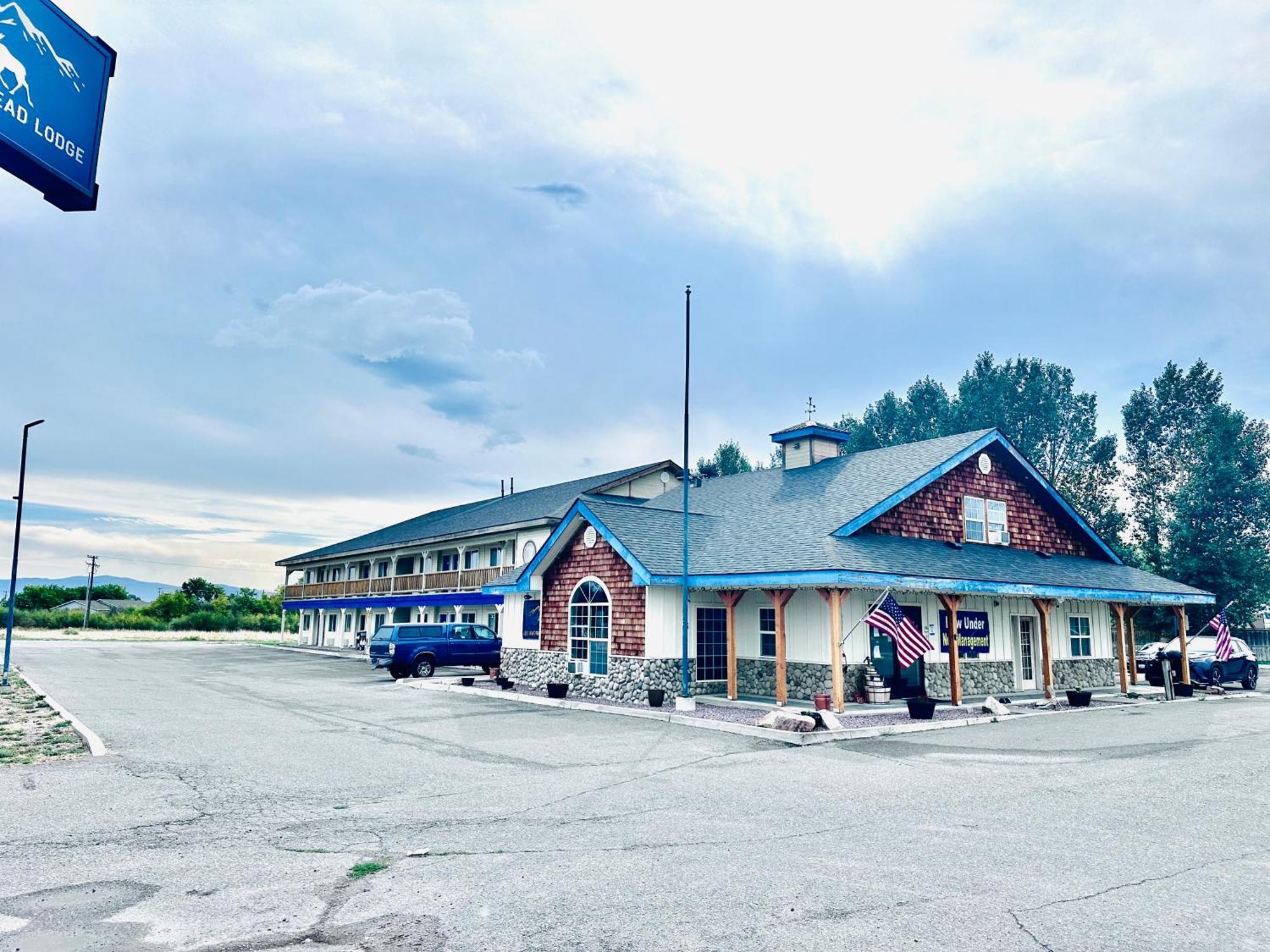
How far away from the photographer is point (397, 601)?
46.9m

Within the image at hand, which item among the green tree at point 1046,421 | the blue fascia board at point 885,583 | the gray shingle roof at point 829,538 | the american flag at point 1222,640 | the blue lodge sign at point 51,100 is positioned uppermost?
the green tree at point 1046,421

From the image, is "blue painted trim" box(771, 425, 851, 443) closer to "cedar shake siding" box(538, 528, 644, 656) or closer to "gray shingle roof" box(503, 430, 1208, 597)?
"gray shingle roof" box(503, 430, 1208, 597)

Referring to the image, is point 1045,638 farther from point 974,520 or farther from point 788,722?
point 788,722

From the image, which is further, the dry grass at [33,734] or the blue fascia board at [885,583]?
the blue fascia board at [885,583]

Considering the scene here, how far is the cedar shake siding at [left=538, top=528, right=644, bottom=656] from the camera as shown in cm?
2181

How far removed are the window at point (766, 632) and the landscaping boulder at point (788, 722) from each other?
5.41 meters

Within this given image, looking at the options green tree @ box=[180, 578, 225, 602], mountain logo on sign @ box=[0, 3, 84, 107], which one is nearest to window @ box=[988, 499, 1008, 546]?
mountain logo on sign @ box=[0, 3, 84, 107]

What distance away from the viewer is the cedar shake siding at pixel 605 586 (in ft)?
71.6

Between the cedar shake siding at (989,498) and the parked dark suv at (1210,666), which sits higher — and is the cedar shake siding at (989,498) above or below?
above

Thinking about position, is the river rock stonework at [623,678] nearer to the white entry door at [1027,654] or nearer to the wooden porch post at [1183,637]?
the white entry door at [1027,654]

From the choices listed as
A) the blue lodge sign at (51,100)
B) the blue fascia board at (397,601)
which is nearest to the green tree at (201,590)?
the blue fascia board at (397,601)

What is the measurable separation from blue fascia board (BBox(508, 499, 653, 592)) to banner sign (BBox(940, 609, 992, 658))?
8179 mm

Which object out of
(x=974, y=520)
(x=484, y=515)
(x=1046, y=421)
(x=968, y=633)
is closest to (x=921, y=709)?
(x=968, y=633)

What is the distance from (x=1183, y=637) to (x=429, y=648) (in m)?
24.3
